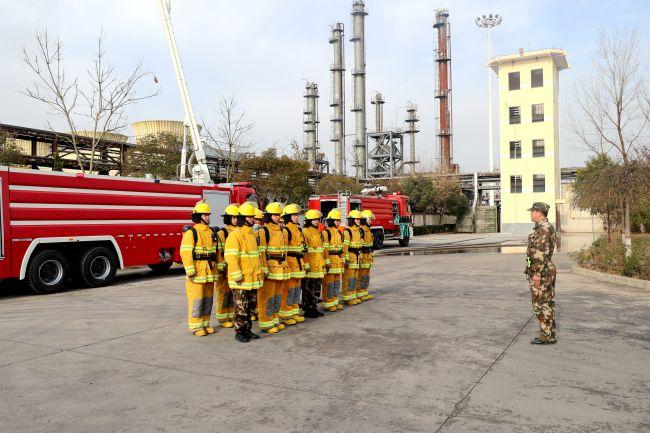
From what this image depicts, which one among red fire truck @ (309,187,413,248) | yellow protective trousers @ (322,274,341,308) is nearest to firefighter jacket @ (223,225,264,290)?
yellow protective trousers @ (322,274,341,308)

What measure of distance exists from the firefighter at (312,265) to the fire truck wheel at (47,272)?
20.6 feet

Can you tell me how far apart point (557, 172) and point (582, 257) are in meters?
33.7

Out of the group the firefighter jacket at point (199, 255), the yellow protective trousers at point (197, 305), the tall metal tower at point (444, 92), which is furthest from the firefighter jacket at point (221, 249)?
the tall metal tower at point (444, 92)

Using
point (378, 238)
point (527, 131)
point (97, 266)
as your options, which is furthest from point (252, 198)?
point (527, 131)

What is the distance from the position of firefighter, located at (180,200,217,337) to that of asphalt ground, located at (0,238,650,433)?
33 centimetres

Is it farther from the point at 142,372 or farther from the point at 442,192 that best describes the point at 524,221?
the point at 142,372

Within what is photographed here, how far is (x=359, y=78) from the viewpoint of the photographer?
73.7 m

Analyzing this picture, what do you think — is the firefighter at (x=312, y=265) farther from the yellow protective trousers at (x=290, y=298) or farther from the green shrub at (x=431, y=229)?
the green shrub at (x=431, y=229)

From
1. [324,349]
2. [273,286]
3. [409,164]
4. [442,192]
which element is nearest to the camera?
[324,349]

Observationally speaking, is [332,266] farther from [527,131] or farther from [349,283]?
[527,131]

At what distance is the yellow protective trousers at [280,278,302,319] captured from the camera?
769 centimetres

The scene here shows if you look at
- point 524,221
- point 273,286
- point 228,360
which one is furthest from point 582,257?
point 524,221

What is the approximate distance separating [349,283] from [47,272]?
699 centimetres

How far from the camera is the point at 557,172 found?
45.1m
